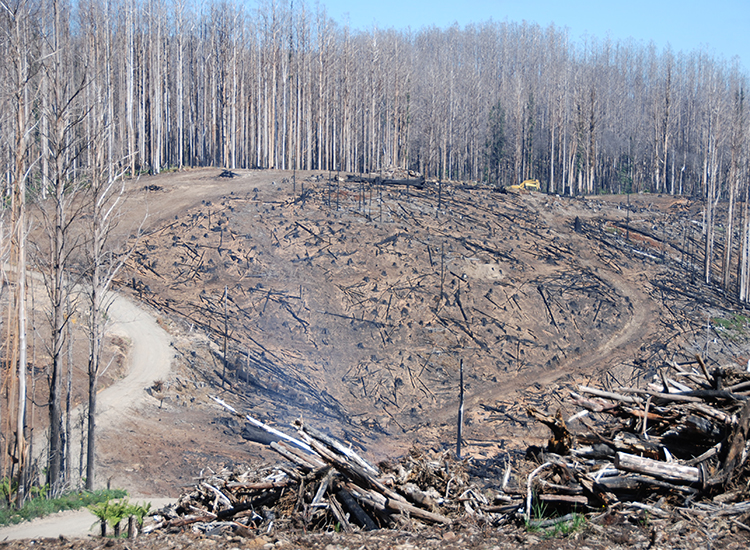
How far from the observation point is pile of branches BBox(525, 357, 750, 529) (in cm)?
458

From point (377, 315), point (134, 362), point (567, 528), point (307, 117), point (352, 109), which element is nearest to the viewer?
point (567, 528)

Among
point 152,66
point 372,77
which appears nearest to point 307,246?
point 152,66

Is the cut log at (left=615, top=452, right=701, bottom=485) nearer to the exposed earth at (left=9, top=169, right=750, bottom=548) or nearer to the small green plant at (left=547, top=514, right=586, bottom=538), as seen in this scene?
the small green plant at (left=547, top=514, right=586, bottom=538)

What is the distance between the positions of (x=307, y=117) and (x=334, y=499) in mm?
42899

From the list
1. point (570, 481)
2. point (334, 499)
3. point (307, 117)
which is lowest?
point (334, 499)

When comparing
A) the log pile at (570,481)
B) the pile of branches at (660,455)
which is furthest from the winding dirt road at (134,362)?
the pile of branches at (660,455)

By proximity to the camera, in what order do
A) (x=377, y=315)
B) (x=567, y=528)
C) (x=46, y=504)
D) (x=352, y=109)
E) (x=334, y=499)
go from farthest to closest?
(x=352, y=109), (x=377, y=315), (x=46, y=504), (x=334, y=499), (x=567, y=528)

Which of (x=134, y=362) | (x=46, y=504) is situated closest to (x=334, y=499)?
(x=46, y=504)

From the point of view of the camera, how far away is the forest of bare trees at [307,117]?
37.4 ft

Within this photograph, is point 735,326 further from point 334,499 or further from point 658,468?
point 334,499

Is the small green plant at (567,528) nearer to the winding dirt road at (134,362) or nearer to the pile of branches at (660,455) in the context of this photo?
the pile of branches at (660,455)

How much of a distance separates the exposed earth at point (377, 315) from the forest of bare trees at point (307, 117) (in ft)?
9.72

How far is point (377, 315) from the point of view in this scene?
74.0 ft

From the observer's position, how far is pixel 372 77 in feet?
161
